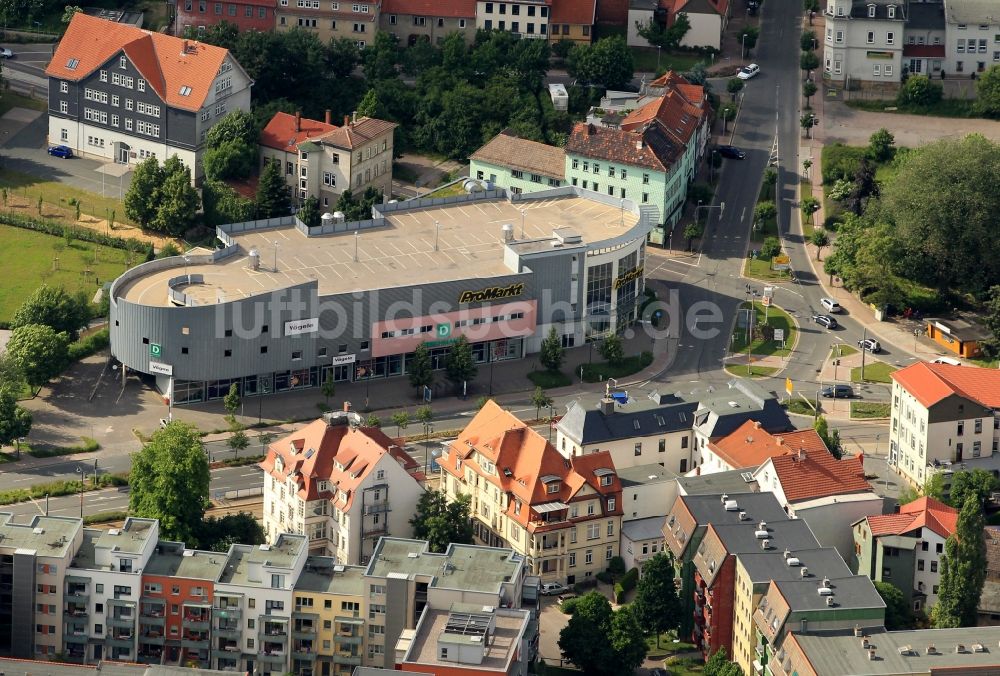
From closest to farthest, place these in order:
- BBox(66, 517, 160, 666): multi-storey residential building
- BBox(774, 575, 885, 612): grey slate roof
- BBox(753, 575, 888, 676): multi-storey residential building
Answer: BBox(753, 575, 888, 676): multi-storey residential building, BBox(774, 575, 885, 612): grey slate roof, BBox(66, 517, 160, 666): multi-storey residential building

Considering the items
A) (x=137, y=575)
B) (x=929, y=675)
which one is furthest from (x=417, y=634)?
(x=929, y=675)

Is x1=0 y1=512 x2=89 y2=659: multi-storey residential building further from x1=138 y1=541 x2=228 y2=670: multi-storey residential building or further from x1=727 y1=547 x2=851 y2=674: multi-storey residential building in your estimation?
x1=727 y1=547 x2=851 y2=674: multi-storey residential building

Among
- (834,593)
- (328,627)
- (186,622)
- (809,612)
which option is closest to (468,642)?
(328,627)

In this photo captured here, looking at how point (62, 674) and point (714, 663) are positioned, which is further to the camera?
point (714, 663)

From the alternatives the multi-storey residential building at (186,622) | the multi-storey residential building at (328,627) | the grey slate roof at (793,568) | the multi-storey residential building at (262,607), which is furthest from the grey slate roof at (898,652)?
the multi-storey residential building at (186,622)

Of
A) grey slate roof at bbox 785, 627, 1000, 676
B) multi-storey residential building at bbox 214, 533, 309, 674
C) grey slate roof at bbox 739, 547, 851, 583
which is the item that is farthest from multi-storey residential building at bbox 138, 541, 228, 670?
grey slate roof at bbox 785, 627, 1000, 676

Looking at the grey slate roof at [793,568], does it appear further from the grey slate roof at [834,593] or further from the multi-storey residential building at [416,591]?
the multi-storey residential building at [416,591]

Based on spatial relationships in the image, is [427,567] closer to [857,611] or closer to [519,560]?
[519,560]

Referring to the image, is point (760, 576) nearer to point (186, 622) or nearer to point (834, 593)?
point (834, 593)
